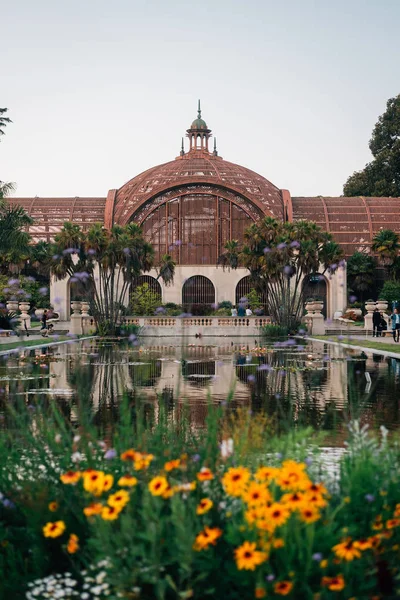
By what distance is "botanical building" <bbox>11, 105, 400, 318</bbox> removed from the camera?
69.2m

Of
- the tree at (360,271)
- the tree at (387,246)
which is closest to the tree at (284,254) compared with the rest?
the tree at (387,246)

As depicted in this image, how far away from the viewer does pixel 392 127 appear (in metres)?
80.4

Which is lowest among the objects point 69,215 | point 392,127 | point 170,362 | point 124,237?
point 170,362

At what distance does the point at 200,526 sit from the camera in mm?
3977

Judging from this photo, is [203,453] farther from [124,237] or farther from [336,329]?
[336,329]

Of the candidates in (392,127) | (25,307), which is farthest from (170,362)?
(392,127)

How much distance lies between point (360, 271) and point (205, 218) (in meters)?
13.9

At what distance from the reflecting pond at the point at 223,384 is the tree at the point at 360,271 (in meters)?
40.8

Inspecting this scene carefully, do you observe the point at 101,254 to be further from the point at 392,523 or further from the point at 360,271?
the point at 392,523

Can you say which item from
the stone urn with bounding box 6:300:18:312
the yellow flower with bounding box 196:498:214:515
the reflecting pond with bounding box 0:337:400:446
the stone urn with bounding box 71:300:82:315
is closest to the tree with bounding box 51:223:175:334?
the stone urn with bounding box 71:300:82:315

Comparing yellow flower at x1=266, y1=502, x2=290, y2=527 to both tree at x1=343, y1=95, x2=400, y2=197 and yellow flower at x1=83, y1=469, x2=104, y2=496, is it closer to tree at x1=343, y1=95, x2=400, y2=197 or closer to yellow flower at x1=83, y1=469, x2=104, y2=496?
yellow flower at x1=83, y1=469, x2=104, y2=496

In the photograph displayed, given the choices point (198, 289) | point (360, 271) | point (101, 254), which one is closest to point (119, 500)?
point (101, 254)

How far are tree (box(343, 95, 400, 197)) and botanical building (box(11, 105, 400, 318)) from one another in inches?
274

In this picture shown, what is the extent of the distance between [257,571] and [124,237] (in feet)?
132
